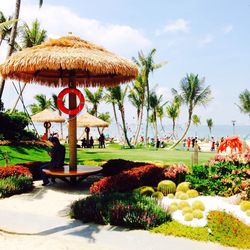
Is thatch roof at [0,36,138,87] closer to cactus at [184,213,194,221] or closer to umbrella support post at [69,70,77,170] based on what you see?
umbrella support post at [69,70,77,170]

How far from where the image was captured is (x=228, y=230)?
601 centimetres

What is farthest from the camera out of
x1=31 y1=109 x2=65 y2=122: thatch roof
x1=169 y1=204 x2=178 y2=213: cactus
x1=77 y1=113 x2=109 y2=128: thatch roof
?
x1=77 y1=113 x2=109 y2=128: thatch roof

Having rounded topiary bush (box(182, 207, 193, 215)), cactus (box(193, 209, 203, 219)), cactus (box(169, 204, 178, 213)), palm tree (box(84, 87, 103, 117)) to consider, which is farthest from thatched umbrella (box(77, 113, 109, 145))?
cactus (box(193, 209, 203, 219))

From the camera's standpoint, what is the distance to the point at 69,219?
23.9 ft

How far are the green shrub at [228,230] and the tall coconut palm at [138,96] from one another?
30359 millimetres

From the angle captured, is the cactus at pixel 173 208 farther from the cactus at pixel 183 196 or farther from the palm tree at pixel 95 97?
the palm tree at pixel 95 97

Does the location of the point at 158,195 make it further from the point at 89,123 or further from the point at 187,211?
the point at 89,123

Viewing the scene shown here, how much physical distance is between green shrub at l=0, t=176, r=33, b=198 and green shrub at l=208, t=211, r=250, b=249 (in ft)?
17.7

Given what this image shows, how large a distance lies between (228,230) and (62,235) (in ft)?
9.16

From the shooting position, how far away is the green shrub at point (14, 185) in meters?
9.38

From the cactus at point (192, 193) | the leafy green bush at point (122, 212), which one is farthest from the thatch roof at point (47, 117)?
Result: the leafy green bush at point (122, 212)

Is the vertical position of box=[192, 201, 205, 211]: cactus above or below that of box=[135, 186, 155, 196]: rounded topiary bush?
below

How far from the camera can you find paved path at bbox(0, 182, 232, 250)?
5.68m

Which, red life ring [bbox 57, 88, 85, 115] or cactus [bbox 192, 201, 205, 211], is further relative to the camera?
red life ring [bbox 57, 88, 85, 115]
